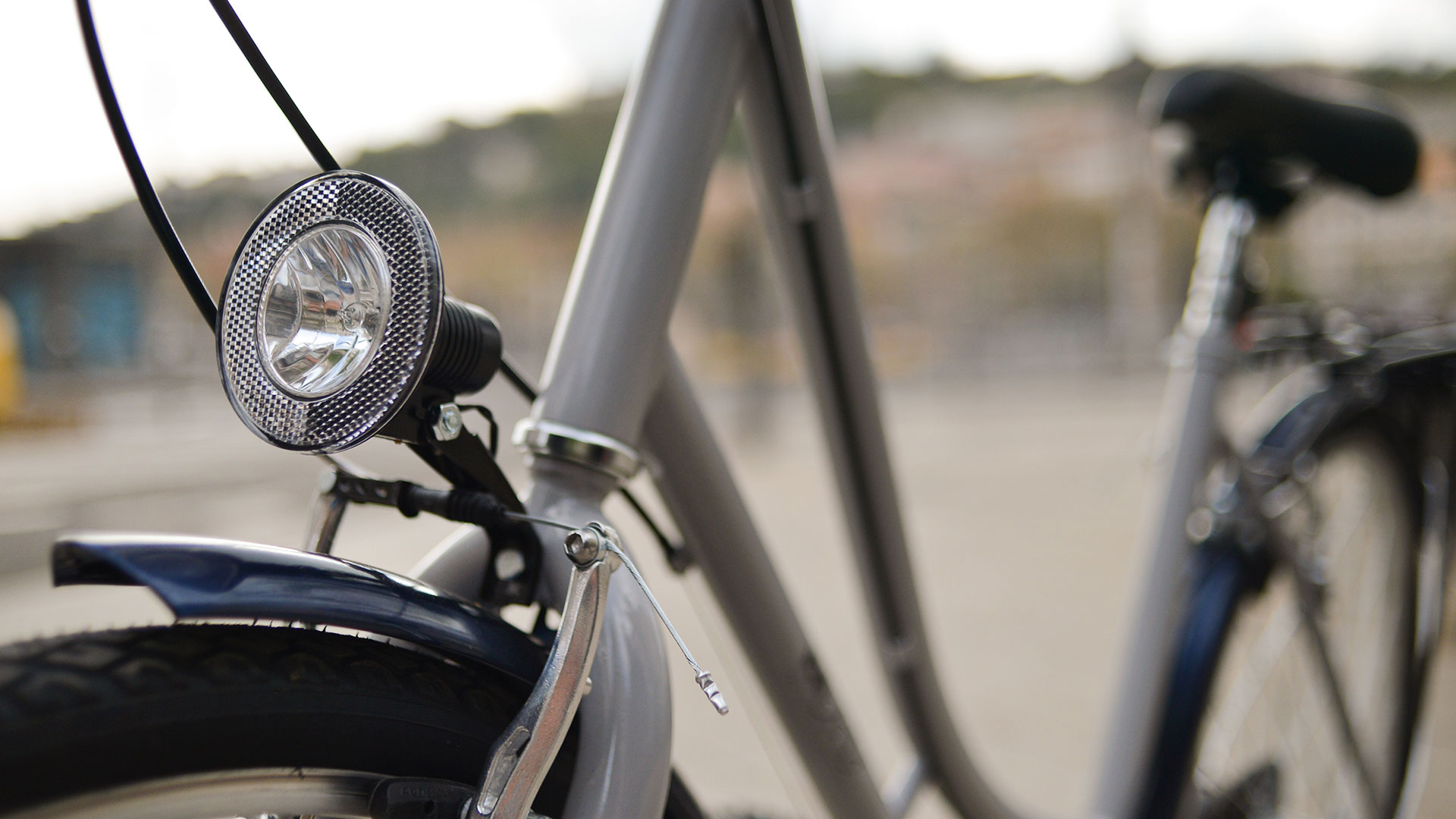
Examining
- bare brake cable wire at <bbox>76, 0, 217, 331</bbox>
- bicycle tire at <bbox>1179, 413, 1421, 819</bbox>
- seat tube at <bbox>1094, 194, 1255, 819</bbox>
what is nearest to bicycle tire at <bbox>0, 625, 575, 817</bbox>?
A: bare brake cable wire at <bbox>76, 0, 217, 331</bbox>

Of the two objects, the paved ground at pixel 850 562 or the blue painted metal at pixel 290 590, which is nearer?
the blue painted metal at pixel 290 590

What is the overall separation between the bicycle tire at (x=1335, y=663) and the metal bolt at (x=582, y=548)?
0.94 metres

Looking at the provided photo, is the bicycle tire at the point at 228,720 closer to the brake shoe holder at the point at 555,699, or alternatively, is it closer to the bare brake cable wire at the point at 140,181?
the brake shoe holder at the point at 555,699

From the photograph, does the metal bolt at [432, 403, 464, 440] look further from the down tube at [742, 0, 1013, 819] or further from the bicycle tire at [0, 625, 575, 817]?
the down tube at [742, 0, 1013, 819]

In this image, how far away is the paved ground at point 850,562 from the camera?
2.00 meters

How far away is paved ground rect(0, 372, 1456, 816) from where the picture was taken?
2.00m

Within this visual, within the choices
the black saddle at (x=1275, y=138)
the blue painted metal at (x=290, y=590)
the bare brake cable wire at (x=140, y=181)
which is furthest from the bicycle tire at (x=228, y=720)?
the black saddle at (x=1275, y=138)

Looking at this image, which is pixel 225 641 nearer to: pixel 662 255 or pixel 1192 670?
pixel 662 255

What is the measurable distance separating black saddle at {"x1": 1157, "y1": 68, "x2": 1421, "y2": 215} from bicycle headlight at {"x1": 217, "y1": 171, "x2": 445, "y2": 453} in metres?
1.07

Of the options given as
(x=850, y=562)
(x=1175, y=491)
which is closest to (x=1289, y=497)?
(x=1175, y=491)

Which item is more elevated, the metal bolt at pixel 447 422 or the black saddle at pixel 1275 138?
the metal bolt at pixel 447 422

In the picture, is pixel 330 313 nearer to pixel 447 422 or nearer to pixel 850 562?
pixel 447 422

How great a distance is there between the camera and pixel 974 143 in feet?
80.8

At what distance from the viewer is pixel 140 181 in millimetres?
519
